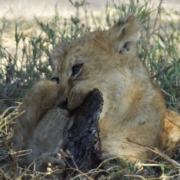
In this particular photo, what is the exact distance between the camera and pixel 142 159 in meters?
4.00

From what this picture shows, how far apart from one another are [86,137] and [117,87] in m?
0.47

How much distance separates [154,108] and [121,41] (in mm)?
476

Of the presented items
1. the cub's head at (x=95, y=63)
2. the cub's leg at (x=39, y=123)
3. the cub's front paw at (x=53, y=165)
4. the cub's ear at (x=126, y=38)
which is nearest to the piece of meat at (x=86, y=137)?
the cub's front paw at (x=53, y=165)

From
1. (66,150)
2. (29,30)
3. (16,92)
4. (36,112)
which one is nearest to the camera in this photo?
(66,150)

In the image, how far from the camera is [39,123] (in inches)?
194

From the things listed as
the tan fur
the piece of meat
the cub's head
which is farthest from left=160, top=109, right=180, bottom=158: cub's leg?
the piece of meat

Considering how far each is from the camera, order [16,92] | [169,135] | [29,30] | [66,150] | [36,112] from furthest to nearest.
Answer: [29,30] → [16,92] → [36,112] → [169,135] → [66,150]

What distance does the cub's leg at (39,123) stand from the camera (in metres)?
4.69

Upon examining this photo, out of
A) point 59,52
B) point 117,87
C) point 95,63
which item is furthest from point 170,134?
point 59,52

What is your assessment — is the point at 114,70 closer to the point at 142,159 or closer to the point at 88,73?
the point at 88,73

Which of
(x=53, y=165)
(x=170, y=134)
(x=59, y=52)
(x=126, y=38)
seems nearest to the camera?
(x=53, y=165)

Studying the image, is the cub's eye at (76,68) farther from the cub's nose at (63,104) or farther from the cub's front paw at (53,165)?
the cub's front paw at (53,165)

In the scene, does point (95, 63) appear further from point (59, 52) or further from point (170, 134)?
point (170, 134)

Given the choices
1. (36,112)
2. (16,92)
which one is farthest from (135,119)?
(16,92)
